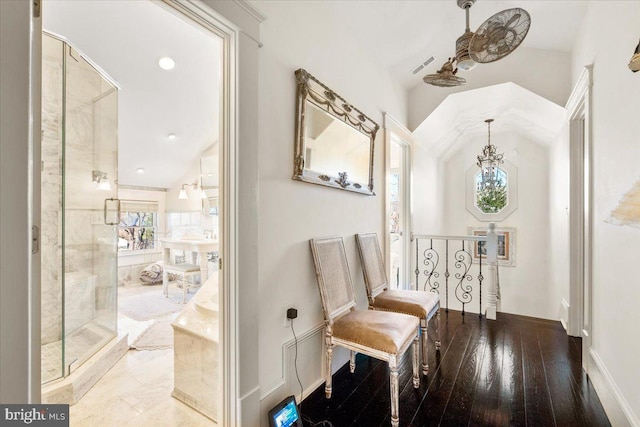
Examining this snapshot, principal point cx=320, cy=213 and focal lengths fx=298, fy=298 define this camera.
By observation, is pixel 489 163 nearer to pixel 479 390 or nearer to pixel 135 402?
pixel 479 390

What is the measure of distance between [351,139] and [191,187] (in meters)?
4.50

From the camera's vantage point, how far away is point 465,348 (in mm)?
2785

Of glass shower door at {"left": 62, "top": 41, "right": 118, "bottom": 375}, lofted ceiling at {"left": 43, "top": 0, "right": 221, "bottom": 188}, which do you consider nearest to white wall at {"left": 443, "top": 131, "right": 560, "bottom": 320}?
lofted ceiling at {"left": 43, "top": 0, "right": 221, "bottom": 188}

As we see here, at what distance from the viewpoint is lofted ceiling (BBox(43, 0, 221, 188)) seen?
2.53m

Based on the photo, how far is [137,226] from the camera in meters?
5.95

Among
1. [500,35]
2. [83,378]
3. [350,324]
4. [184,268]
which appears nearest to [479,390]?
[350,324]

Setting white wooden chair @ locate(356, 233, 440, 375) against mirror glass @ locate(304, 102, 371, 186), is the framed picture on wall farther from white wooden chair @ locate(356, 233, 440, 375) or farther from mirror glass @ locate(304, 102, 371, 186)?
mirror glass @ locate(304, 102, 371, 186)

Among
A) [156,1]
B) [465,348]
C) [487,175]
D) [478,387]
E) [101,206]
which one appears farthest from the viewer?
[487,175]

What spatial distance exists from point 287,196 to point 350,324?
37.3 inches

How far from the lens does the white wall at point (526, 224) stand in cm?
548

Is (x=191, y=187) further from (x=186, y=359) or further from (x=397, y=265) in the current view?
(x=186, y=359)

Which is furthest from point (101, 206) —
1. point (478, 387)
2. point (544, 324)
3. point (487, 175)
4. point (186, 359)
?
point (487, 175)

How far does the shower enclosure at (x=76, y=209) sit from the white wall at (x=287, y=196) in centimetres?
167
